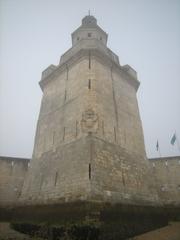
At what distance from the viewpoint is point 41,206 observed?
774 cm

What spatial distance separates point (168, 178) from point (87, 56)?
1024 cm

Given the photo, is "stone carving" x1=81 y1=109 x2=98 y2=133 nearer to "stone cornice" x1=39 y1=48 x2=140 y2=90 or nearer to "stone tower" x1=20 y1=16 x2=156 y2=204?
"stone tower" x1=20 y1=16 x2=156 y2=204

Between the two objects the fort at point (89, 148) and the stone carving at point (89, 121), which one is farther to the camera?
the stone carving at point (89, 121)

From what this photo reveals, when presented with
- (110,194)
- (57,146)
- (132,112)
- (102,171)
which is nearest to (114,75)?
(132,112)

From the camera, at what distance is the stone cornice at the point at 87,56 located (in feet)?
38.9

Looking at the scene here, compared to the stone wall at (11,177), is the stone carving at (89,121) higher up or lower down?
higher up

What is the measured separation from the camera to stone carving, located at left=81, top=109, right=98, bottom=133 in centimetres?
876

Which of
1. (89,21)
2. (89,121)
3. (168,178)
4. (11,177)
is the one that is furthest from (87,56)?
(168,178)

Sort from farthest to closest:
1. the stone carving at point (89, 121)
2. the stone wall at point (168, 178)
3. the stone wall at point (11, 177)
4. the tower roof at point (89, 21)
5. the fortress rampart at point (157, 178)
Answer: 1. the tower roof at point (89, 21)
2. the stone wall at point (168, 178)
3. the fortress rampart at point (157, 178)
4. the stone wall at point (11, 177)
5. the stone carving at point (89, 121)

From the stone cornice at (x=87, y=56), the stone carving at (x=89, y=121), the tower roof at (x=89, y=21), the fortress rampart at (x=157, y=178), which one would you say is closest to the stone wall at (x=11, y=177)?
the fortress rampart at (x=157, y=178)

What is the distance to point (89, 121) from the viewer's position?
8969mm

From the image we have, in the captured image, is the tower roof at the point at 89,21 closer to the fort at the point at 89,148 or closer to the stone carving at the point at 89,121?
the fort at the point at 89,148

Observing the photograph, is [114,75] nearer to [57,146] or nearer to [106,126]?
[106,126]

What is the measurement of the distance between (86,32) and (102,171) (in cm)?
1246
